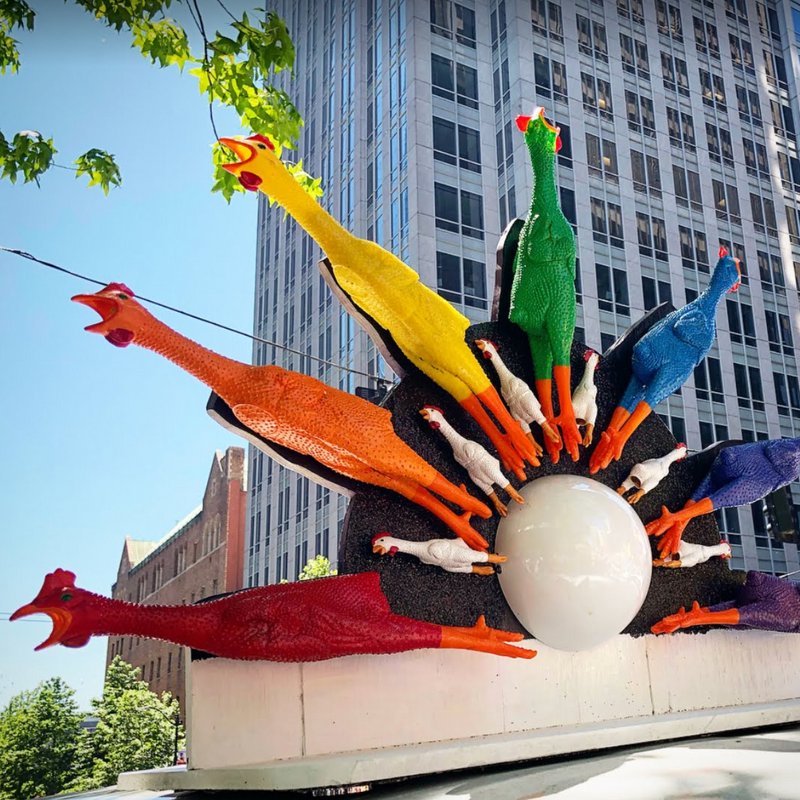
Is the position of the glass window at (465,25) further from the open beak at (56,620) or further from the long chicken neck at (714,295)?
the open beak at (56,620)

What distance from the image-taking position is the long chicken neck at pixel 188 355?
6.44 m

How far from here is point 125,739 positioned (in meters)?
36.0

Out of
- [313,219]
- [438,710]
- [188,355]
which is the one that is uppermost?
[313,219]

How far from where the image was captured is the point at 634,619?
25.3 ft

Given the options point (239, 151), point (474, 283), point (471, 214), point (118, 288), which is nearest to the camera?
point (118, 288)

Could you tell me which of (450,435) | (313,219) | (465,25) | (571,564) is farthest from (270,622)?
(465,25)

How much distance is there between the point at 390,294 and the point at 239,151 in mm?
1613

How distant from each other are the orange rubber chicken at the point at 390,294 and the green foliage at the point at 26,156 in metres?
1.37

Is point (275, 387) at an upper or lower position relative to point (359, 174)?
lower

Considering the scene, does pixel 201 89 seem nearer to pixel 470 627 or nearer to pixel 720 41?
pixel 470 627

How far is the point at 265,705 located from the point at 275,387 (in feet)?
7.27

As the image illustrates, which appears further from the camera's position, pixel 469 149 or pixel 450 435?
pixel 469 149

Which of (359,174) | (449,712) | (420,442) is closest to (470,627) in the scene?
(449,712)

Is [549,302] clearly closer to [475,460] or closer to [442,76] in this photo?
[475,460]
